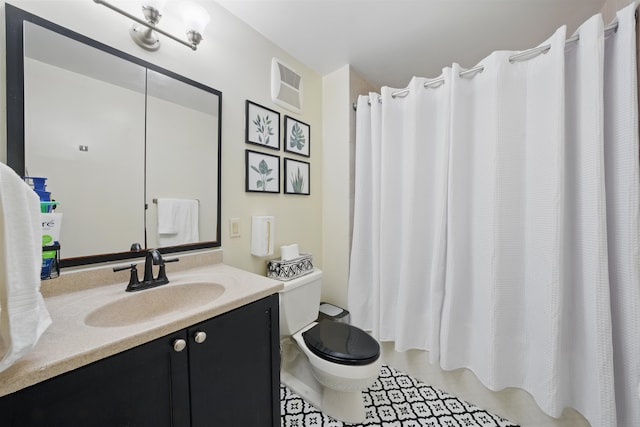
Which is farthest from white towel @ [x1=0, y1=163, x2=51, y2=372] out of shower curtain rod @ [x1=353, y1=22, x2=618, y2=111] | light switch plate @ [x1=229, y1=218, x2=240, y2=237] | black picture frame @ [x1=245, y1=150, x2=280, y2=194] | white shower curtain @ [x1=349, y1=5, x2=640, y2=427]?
shower curtain rod @ [x1=353, y1=22, x2=618, y2=111]

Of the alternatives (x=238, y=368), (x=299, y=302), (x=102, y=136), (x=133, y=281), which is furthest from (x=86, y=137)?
(x=299, y=302)

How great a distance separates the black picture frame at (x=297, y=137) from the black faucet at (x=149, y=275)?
99 cm

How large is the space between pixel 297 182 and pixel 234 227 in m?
0.56

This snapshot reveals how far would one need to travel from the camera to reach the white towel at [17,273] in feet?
1.43

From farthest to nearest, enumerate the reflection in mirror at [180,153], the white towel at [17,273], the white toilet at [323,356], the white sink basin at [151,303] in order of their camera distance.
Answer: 1. the white toilet at [323,356]
2. the reflection in mirror at [180,153]
3. the white sink basin at [151,303]
4. the white towel at [17,273]

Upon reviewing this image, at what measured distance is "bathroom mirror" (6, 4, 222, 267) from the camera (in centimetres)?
79

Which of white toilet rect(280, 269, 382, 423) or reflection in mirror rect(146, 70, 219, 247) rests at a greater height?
reflection in mirror rect(146, 70, 219, 247)

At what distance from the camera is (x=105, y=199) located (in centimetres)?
94

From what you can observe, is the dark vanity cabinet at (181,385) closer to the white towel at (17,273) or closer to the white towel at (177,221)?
the white towel at (17,273)

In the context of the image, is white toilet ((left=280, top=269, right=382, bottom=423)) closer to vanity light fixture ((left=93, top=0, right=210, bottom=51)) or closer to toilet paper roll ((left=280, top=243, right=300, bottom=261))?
toilet paper roll ((left=280, top=243, right=300, bottom=261))

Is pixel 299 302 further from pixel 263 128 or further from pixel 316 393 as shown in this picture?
pixel 263 128

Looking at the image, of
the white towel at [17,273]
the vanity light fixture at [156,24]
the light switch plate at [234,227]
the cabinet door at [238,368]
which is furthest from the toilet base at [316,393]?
Result: the vanity light fixture at [156,24]

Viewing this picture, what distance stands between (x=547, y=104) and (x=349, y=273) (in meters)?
1.43

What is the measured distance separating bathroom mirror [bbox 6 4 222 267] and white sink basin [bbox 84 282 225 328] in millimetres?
219
